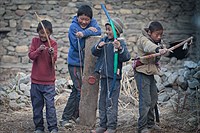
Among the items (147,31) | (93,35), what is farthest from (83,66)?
(147,31)

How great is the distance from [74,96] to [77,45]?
2.41ft

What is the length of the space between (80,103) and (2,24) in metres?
5.15

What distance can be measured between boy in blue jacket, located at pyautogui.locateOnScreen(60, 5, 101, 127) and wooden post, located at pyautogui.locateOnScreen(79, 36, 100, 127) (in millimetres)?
83

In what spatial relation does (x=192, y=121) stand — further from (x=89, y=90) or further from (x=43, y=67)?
(x=43, y=67)

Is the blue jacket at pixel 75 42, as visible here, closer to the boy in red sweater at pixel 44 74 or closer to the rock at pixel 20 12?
the boy in red sweater at pixel 44 74

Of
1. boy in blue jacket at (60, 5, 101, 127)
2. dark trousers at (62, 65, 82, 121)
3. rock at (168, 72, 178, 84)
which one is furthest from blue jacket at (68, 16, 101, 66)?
rock at (168, 72, 178, 84)

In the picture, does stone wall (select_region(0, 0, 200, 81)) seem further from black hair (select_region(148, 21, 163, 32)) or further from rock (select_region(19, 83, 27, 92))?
black hair (select_region(148, 21, 163, 32))

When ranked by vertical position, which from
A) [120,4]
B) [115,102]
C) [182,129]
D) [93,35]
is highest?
[120,4]

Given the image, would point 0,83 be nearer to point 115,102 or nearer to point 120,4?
point 120,4

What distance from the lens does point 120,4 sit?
35.4 ft

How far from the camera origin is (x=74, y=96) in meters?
6.14

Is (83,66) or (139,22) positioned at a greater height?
(139,22)

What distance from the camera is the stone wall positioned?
1051 cm

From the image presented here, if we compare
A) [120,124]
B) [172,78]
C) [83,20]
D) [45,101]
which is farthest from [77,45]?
[172,78]
